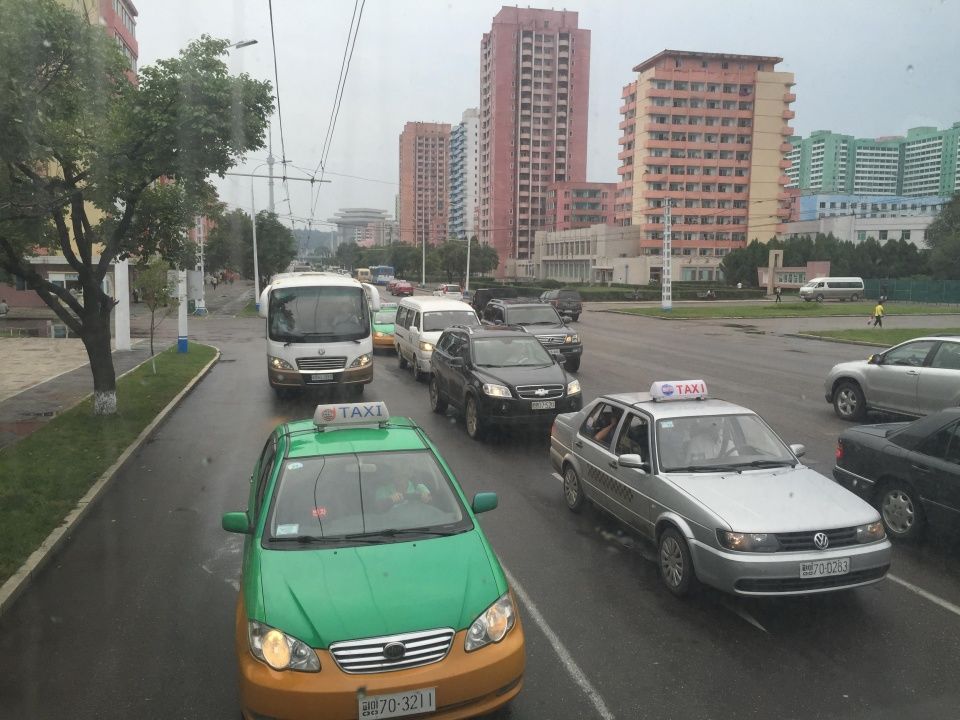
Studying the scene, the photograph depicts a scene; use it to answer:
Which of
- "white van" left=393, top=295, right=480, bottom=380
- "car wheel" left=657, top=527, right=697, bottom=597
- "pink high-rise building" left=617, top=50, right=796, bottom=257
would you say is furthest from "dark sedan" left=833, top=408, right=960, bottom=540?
"pink high-rise building" left=617, top=50, right=796, bottom=257

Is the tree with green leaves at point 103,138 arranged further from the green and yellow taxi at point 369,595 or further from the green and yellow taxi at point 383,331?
the green and yellow taxi at point 383,331

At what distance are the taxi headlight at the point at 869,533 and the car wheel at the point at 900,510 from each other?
53.5 inches

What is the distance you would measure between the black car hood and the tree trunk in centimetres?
630

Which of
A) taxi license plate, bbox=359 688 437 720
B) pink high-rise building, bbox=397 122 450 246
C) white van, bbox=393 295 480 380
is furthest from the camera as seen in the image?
pink high-rise building, bbox=397 122 450 246

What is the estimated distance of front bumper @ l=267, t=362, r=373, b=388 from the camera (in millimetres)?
15203

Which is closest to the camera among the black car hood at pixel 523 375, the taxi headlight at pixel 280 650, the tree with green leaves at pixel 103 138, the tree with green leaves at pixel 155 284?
the taxi headlight at pixel 280 650

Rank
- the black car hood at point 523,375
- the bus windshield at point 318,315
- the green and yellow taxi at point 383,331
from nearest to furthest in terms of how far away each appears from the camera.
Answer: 1. the black car hood at point 523,375
2. the bus windshield at point 318,315
3. the green and yellow taxi at point 383,331

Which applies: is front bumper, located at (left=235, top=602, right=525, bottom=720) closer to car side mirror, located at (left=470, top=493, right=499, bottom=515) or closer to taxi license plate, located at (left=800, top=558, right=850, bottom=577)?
car side mirror, located at (left=470, top=493, right=499, bottom=515)

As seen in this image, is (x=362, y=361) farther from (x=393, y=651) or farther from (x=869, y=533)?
(x=393, y=651)

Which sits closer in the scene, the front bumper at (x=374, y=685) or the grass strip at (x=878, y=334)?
the front bumper at (x=374, y=685)

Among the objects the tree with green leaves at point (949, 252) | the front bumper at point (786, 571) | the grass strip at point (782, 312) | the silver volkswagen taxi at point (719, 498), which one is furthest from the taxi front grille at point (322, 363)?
the tree with green leaves at point (949, 252)

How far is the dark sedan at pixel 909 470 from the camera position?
6.64 meters

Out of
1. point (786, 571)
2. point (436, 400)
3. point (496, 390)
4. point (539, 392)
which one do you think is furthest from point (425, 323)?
point (786, 571)

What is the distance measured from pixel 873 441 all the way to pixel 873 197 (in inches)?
6211
